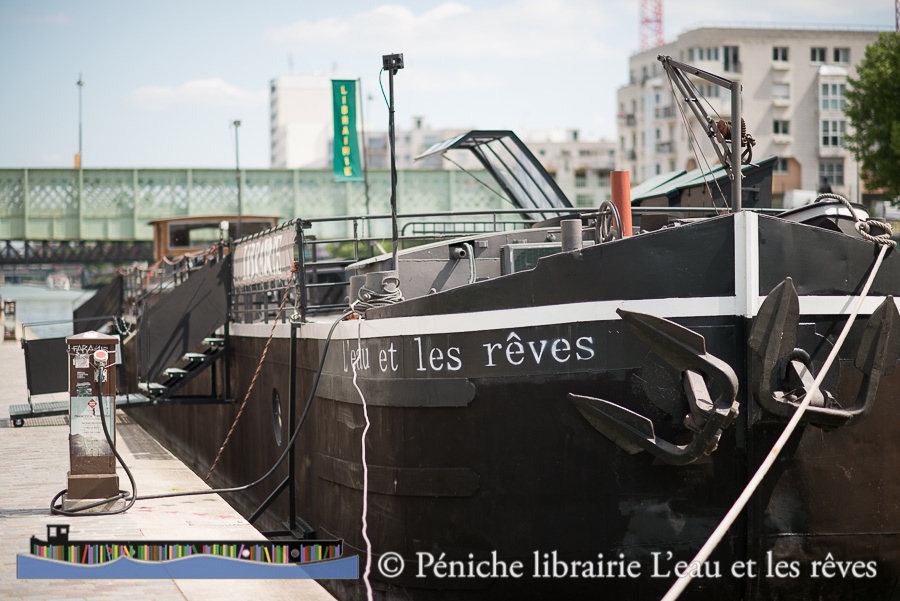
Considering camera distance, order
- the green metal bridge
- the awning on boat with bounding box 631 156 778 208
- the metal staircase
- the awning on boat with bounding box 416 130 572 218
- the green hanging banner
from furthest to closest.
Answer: the green metal bridge, the green hanging banner, the awning on boat with bounding box 416 130 572 218, the metal staircase, the awning on boat with bounding box 631 156 778 208

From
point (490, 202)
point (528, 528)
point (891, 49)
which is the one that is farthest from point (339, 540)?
point (490, 202)

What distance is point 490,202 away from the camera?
1965 inches

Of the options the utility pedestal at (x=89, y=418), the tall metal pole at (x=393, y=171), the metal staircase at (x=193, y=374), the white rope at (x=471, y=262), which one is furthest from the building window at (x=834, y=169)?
the utility pedestal at (x=89, y=418)

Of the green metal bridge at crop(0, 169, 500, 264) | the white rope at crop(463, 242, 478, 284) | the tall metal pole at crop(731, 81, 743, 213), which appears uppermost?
the green metal bridge at crop(0, 169, 500, 264)

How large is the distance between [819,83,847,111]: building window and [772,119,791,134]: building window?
8.78 ft

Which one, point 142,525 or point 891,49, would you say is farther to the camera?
point 891,49

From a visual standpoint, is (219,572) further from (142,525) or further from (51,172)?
(51,172)

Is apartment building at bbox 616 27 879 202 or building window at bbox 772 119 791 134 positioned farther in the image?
building window at bbox 772 119 791 134

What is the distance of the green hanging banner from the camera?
29.5m

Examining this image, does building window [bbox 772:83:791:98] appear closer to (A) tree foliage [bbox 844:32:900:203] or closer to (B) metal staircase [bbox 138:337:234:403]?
(A) tree foliage [bbox 844:32:900:203]

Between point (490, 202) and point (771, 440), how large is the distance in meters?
43.3

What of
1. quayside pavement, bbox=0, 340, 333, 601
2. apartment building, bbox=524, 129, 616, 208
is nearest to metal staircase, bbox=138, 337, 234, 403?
quayside pavement, bbox=0, 340, 333, 601

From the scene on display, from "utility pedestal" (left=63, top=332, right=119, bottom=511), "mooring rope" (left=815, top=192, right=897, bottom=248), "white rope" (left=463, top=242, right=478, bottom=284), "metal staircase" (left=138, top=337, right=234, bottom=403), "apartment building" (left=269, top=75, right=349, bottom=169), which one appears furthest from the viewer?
"apartment building" (left=269, top=75, right=349, bottom=169)

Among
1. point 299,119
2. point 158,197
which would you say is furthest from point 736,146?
point 299,119
